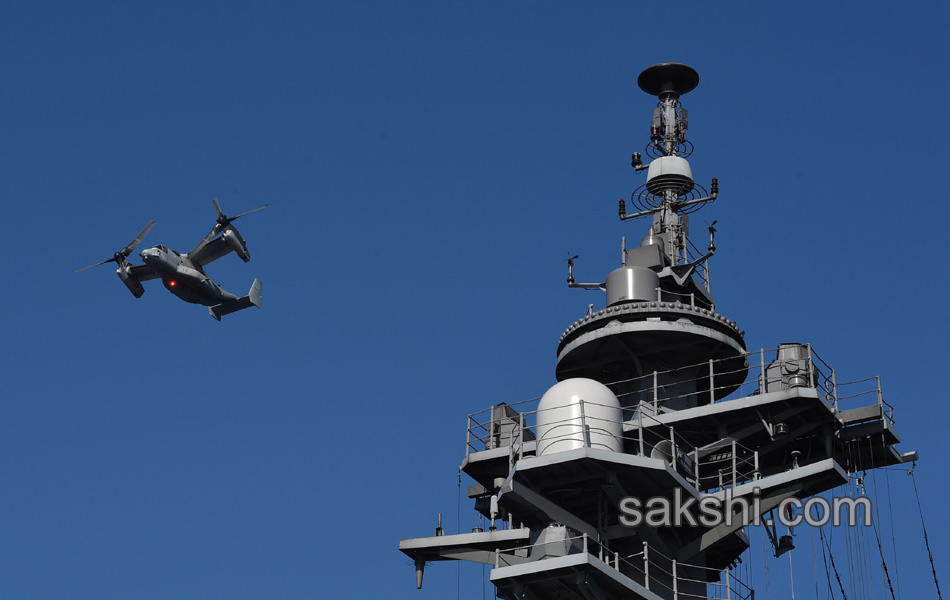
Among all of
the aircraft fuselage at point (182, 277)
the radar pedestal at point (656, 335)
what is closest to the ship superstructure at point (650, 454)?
the radar pedestal at point (656, 335)

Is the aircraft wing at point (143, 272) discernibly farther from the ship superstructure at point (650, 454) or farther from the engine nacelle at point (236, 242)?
the ship superstructure at point (650, 454)

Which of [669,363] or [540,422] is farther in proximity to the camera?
[669,363]

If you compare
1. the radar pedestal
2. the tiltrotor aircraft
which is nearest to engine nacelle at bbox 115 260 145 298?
the tiltrotor aircraft

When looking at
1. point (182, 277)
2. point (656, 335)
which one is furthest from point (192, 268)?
point (656, 335)

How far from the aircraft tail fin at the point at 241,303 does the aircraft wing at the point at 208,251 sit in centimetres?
223

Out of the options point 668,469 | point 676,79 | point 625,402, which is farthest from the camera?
point 676,79

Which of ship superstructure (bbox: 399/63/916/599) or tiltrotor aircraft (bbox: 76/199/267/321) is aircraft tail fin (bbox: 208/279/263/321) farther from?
ship superstructure (bbox: 399/63/916/599)

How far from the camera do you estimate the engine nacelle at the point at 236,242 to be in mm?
60281

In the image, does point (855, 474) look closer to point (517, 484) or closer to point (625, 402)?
point (625, 402)

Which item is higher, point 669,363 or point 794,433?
point 669,363

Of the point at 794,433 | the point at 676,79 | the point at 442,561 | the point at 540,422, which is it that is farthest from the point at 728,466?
the point at 676,79

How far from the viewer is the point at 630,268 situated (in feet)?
149

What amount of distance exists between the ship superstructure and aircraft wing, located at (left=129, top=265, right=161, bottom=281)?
19.8 m

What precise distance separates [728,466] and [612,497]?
14.4 ft
